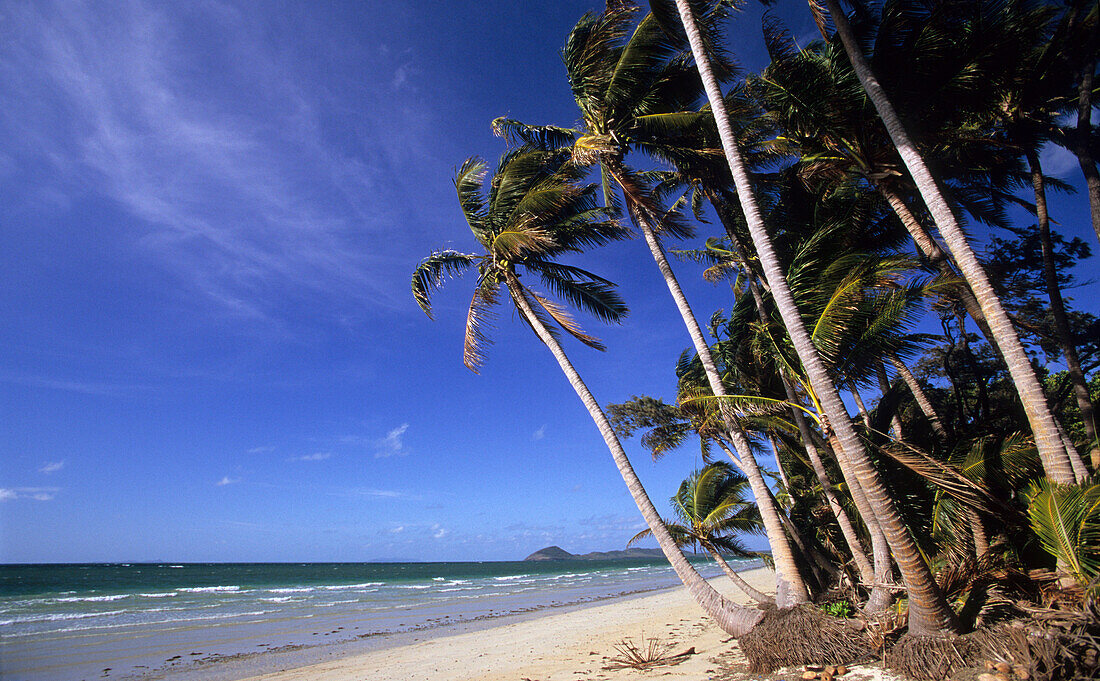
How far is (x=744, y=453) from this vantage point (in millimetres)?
7699

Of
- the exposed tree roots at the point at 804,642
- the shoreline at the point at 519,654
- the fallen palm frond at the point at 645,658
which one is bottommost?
the shoreline at the point at 519,654

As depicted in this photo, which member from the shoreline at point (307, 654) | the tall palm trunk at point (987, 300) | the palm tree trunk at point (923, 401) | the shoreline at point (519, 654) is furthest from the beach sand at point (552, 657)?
the palm tree trunk at point (923, 401)

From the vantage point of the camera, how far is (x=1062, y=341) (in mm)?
7566

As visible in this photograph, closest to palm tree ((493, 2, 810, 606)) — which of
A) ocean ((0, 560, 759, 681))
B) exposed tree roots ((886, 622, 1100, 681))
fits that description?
exposed tree roots ((886, 622, 1100, 681))

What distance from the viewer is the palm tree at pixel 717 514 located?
37.1 ft

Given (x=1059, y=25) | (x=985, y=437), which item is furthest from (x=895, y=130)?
(x=985, y=437)

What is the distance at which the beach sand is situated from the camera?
7.01 m

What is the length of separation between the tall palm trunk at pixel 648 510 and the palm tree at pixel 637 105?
5.52ft

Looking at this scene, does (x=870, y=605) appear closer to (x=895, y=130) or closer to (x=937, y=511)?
(x=937, y=511)

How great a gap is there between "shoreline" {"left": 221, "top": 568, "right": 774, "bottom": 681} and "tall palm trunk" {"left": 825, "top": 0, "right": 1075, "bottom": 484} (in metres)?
4.61

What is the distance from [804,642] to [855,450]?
94.8 inches

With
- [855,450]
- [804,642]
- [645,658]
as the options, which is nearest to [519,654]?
[645,658]

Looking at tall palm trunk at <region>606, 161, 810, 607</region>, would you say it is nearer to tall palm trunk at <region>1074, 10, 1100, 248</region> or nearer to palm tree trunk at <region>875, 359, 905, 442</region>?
palm tree trunk at <region>875, 359, 905, 442</region>

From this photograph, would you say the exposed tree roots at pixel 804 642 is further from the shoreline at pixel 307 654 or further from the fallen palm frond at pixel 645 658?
the shoreline at pixel 307 654
